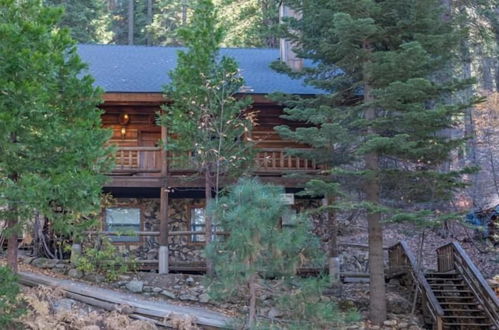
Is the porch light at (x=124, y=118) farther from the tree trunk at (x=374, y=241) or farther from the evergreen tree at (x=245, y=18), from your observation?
the evergreen tree at (x=245, y=18)

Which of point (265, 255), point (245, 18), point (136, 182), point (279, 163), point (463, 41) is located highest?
point (245, 18)

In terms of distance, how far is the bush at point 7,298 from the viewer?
803 cm

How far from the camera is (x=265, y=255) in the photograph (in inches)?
324

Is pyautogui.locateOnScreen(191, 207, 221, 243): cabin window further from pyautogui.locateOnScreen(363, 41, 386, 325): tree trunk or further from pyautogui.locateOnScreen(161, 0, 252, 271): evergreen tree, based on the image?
pyautogui.locateOnScreen(363, 41, 386, 325): tree trunk

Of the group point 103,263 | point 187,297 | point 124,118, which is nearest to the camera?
point 187,297

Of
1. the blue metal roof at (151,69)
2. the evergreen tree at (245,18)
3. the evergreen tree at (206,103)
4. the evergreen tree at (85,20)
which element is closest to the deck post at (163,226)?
the evergreen tree at (206,103)

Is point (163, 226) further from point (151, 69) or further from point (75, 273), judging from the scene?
point (151, 69)

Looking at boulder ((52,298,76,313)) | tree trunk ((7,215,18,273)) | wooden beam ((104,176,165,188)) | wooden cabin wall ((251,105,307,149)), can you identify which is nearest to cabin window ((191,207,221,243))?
wooden cabin wall ((251,105,307,149))

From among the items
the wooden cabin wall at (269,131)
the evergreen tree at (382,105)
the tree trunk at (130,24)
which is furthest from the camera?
the tree trunk at (130,24)

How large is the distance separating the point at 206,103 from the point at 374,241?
14.7 feet

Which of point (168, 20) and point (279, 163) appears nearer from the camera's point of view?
point (279, 163)

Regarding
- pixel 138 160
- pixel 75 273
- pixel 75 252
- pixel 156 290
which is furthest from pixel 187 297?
pixel 138 160

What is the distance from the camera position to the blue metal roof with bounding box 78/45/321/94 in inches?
566

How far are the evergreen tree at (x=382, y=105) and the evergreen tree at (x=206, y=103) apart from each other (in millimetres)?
1498
